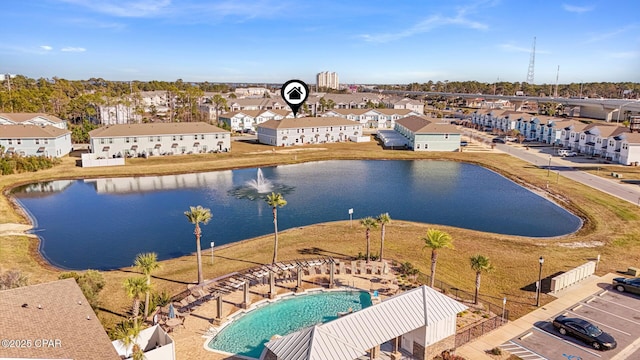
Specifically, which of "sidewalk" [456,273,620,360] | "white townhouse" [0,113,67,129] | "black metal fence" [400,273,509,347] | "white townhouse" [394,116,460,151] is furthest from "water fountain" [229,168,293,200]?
"white townhouse" [0,113,67,129]

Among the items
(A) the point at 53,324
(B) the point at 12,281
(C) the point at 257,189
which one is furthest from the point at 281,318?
(C) the point at 257,189

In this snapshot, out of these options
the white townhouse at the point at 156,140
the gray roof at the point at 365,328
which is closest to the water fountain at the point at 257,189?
the white townhouse at the point at 156,140

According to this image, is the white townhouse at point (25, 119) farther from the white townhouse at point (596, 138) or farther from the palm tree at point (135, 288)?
the white townhouse at point (596, 138)

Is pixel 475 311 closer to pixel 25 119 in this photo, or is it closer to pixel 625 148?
pixel 625 148

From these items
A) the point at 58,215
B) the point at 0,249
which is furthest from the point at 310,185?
the point at 0,249

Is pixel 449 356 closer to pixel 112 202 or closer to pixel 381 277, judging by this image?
pixel 381 277

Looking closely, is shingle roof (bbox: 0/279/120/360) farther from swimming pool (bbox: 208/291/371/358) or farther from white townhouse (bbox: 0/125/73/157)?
white townhouse (bbox: 0/125/73/157)
